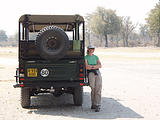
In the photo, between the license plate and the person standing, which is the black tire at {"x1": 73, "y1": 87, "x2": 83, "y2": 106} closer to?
the person standing

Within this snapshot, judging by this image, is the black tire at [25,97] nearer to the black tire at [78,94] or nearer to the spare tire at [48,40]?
the spare tire at [48,40]

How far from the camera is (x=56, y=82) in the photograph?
7395mm

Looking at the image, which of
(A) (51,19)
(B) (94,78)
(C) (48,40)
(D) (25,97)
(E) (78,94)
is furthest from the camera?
(A) (51,19)

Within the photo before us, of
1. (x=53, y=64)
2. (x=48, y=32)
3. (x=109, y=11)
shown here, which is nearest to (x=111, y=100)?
(x=53, y=64)

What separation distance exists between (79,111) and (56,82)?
881mm

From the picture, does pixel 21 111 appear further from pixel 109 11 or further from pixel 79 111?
pixel 109 11

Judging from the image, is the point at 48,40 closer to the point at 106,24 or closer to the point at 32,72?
the point at 32,72

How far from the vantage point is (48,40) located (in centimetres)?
732

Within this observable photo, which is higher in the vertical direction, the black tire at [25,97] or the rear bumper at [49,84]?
the rear bumper at [49,84]

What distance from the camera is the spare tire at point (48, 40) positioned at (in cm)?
723

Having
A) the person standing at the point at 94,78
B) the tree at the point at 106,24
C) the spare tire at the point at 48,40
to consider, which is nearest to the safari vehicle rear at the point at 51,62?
the spare tire at the point at 48,40

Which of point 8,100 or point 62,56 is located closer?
point 62,56

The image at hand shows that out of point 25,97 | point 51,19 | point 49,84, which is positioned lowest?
point 25,97

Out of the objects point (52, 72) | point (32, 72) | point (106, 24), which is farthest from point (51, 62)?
point (106, 24)
